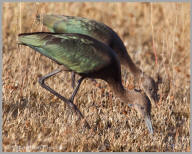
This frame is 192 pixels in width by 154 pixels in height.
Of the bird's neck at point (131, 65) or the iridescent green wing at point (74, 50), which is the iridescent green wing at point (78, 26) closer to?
the bird's neck at point (131, 65)

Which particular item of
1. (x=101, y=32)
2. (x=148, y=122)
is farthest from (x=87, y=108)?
(x=101, y=32)

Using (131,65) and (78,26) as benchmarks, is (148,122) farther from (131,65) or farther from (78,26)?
(78,26)

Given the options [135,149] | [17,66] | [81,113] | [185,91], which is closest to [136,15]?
[185,91]

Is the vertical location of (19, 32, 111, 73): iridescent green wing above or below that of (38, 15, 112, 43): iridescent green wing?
below

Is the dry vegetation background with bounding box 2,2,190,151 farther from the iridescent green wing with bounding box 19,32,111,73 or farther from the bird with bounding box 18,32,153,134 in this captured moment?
the iridescent green wing with bounding box 19,32,111,73

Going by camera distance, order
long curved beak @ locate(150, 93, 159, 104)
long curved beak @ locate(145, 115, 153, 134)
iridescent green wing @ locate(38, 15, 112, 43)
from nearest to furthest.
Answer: long curved beak @ locate(145, 115, 153, 134)
iridescent green wing @ locate(38, 15, 112, 43)
long curved beak @ locate(150, 93, 159, 104)

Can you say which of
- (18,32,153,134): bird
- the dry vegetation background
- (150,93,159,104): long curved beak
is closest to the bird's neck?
the dry vegetation background

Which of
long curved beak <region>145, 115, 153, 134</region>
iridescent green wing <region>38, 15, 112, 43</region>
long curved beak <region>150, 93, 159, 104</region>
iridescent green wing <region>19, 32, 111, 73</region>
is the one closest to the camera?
iridescent green wing <region>19, 32, 111, 73</region>

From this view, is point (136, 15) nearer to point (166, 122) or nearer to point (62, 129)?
point (166, 122)
